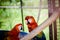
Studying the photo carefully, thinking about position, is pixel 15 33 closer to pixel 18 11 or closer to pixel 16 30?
pixel 16 30

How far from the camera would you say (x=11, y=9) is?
1155mm

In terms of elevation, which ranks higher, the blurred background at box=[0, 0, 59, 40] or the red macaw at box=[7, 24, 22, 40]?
the blurred background at box=[0, 0, 59, 40]

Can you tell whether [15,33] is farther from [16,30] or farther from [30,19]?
[30,19]

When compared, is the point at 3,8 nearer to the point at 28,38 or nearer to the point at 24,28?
the point at 24,28

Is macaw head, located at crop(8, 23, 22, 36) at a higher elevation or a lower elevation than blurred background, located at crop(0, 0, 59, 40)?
lower

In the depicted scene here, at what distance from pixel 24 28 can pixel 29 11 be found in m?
0.14

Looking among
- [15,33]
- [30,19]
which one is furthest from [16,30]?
[30,19]

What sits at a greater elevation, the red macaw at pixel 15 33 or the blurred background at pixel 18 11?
the blurred background at pixel 18 11

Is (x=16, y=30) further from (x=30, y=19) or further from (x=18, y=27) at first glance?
(x=30, y=19)

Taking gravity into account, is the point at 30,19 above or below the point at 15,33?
above

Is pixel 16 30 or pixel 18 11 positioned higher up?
pixel 18 11

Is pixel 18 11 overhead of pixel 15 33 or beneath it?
overhead

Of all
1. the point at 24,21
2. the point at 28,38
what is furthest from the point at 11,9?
the point at 28,38

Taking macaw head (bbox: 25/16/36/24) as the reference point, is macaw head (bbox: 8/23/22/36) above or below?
below
